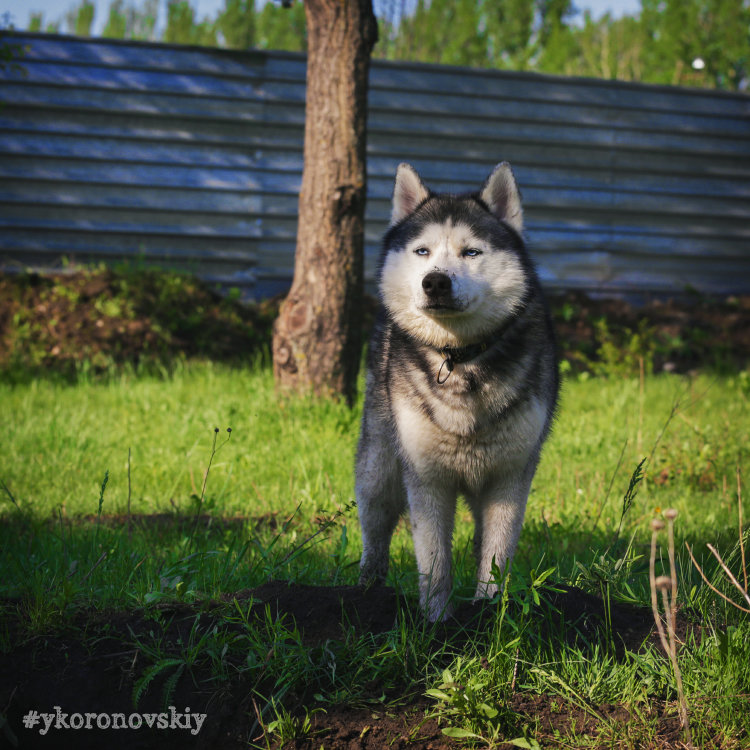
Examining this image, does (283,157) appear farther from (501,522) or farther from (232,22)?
(232,22)

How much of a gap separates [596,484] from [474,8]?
26713mm

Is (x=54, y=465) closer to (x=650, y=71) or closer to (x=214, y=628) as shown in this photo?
(x=214, y=628)

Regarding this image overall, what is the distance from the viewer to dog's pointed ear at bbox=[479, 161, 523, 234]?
289 cm

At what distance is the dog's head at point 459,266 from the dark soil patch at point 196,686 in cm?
102

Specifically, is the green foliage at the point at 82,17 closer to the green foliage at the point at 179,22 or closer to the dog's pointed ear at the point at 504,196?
the green foliage at the point at 179,22

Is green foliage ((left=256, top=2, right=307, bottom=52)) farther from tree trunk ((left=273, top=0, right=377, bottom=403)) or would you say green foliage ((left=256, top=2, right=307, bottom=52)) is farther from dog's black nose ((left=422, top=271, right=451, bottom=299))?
dog's black nose ((left=422, top=271, right=451, bottom=299))

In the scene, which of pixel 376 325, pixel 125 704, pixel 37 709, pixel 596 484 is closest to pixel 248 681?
pixel 125 704

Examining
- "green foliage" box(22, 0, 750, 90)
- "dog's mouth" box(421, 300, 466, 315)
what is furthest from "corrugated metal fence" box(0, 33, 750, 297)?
"green foliage" box(22, 0, 750, 90)

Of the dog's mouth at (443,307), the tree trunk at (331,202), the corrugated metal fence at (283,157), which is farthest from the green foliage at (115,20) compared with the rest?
the dog's mouth at (443,307)

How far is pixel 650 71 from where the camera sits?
25.9 m

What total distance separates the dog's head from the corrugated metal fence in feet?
20.7

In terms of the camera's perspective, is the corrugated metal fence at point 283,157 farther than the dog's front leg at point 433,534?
Yes

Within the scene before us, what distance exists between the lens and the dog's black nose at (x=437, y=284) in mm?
2502

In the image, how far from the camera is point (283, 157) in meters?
9.08
